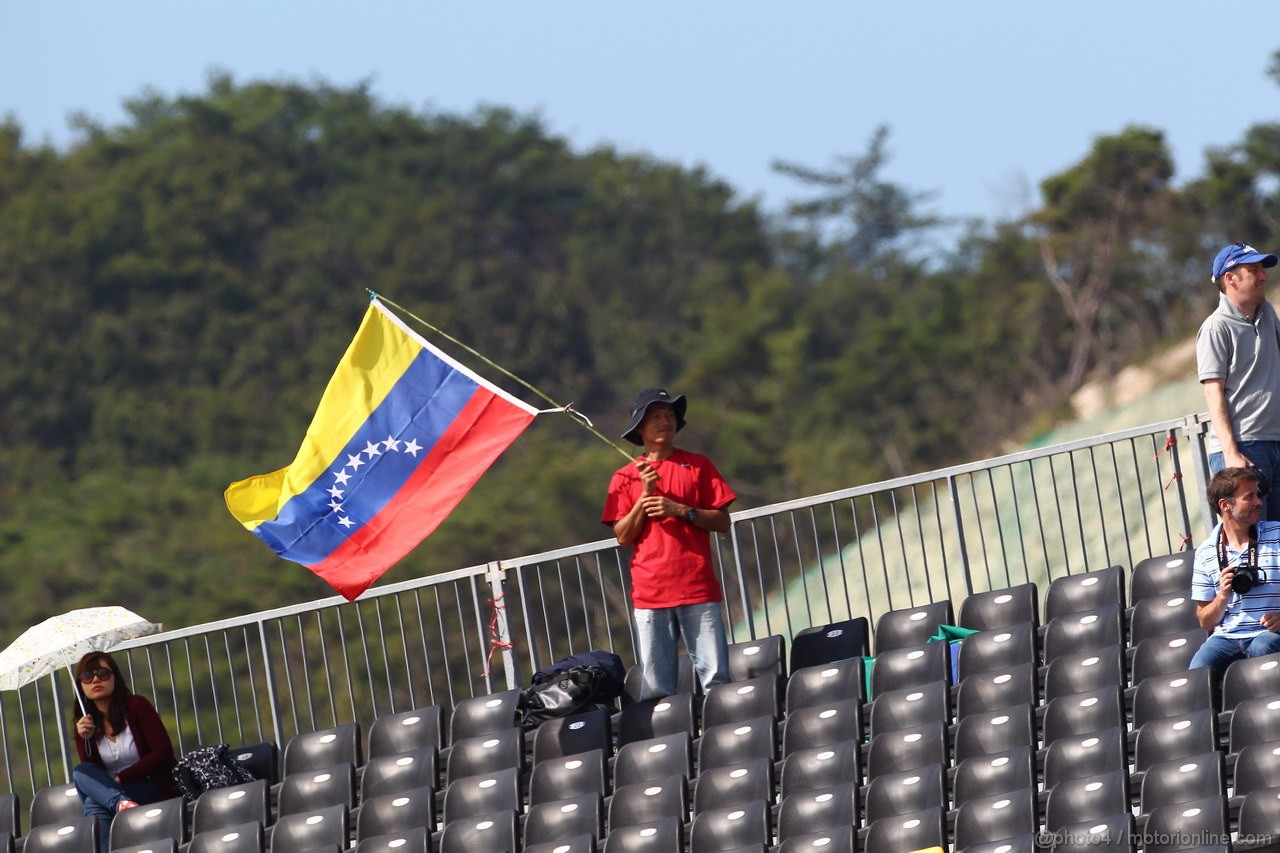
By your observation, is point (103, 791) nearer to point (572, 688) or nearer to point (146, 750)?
point (146, 750)

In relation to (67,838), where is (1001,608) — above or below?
above

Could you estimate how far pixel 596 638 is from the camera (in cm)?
3116

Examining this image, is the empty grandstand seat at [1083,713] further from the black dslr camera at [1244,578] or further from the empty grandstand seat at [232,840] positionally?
the empty grandstand seat at [232,840]

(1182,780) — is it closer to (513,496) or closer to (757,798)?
(757,798)

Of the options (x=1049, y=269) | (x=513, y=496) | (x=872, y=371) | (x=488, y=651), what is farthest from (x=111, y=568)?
(x=488, y=651)

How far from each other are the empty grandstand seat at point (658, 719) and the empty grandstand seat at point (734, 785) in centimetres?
56

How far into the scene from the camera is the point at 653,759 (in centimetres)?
873

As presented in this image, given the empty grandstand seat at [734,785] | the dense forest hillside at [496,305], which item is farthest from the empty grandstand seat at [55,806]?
the dense forest hillside at [496,305]

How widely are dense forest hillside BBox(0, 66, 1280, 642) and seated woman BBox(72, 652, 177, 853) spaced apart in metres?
26.9

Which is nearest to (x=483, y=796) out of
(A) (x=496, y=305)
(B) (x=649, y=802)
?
(B) (x=649, y=802)

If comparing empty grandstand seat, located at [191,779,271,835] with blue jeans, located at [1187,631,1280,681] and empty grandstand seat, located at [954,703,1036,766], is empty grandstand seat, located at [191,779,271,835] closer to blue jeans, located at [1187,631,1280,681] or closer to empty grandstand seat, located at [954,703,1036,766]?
empty grandstand seat, located at [954,703,1036,766]

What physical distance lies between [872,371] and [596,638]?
12.4 m

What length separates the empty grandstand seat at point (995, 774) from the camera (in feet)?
25.4

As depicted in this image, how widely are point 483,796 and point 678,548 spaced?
1327 mm
